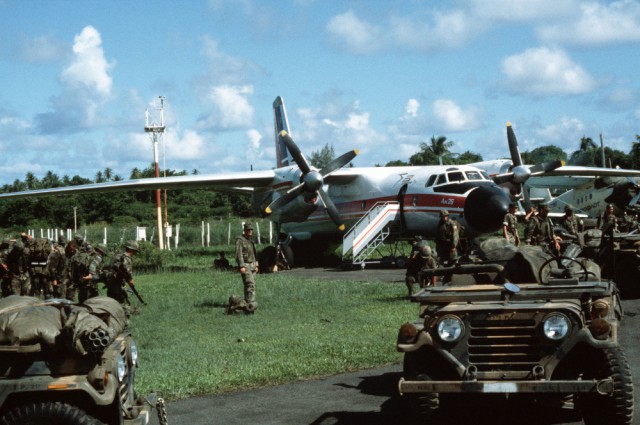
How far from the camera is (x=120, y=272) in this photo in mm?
15336

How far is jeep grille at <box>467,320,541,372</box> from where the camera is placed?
6555 mm

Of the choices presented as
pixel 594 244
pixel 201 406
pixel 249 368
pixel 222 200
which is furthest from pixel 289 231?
pixel 222 200

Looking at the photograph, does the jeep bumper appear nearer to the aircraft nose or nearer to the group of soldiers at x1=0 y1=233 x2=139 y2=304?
the aircraft nose

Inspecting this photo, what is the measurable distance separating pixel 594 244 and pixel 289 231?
1673cm

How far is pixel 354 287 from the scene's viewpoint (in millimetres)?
20250

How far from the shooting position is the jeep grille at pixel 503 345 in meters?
6.55

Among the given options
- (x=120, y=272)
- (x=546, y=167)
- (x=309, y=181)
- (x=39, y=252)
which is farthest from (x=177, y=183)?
(x=120, y=272)

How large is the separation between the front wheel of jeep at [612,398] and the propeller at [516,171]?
68.2ft

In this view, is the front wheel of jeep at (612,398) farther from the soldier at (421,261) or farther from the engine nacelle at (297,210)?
the engine nacelle at (297,210)

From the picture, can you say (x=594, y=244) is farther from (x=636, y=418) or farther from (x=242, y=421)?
(x=242, y=421)

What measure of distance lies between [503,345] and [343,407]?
2.36 m

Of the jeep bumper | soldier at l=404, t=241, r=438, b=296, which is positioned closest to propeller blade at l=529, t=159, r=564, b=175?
soldier at l=404, t=241, r=438, b=296

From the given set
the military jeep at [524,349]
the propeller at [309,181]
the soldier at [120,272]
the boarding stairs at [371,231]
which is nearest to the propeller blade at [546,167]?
the boarding stairs at [371,231]

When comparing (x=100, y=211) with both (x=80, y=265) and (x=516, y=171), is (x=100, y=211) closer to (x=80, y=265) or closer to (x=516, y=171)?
(x=516, y=171)
